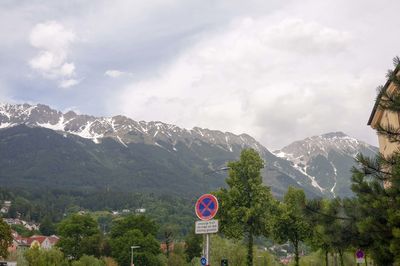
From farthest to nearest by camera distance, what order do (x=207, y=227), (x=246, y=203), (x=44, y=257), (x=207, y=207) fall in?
(x=44, y=257) < (x=246, y=203) < (x=207, y=207) < (x=207, y=227)

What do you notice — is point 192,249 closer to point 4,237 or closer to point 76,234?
point 76,234

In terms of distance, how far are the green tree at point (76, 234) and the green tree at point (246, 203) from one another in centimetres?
4979

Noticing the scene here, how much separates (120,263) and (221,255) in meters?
37.1

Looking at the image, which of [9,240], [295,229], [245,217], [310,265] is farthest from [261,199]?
[9,240]

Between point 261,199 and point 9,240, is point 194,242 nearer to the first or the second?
point 9,240

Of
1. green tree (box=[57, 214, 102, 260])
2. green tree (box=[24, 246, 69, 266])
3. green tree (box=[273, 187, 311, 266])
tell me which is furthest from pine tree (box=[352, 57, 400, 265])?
green tree (box=[57, 214, 102, 260])

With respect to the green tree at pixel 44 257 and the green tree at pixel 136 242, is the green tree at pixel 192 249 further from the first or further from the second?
the green tree at pixel 44 257

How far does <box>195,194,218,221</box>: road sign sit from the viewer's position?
48.6ft

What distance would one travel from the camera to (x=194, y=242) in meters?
114

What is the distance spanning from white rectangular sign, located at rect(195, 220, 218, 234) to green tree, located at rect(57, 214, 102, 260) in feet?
244

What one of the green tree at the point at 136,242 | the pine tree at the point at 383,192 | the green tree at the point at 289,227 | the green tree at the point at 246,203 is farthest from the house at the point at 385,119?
the green tree at the point at 136,242

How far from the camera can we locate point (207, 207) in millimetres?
15094

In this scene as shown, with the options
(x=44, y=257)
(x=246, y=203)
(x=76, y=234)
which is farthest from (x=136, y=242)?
(x=246, y=203)

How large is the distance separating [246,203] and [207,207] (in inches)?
1061
